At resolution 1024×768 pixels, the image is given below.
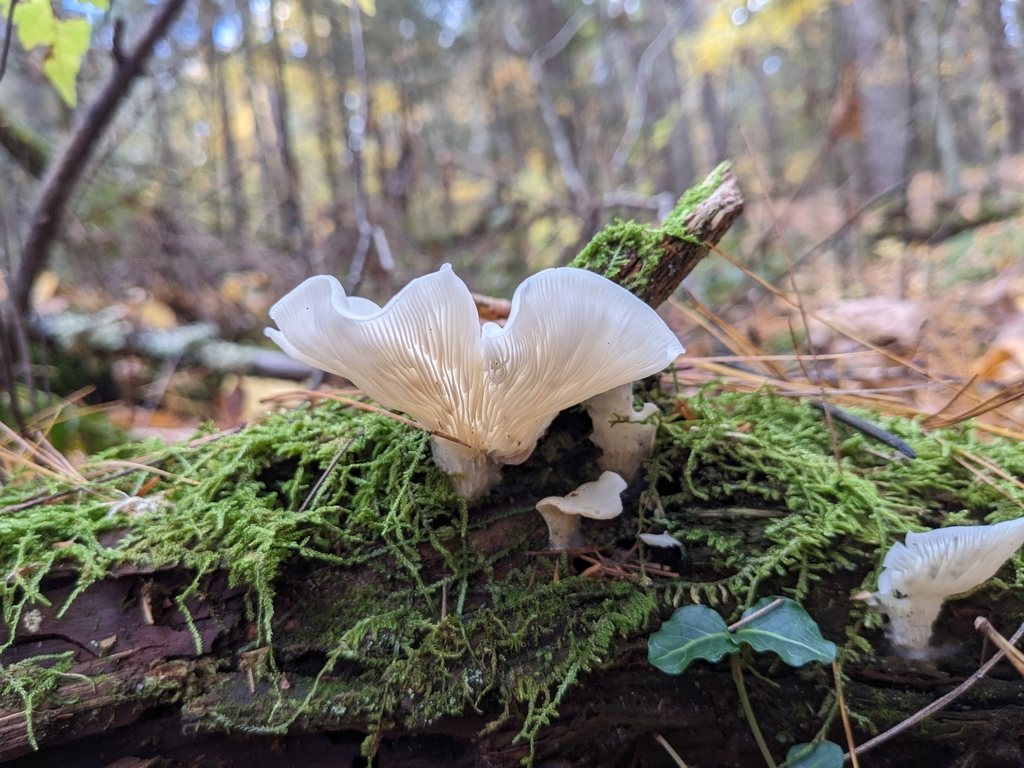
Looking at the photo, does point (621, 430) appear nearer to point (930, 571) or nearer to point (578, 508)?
point (578, 508)

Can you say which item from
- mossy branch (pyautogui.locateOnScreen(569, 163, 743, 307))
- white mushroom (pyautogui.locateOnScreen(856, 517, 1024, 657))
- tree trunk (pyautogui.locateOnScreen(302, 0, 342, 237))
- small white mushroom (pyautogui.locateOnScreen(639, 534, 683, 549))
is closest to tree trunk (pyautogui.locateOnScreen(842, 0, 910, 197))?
mossy branch (pyautogui.locateOnScreen(569, 163, 743, 307))

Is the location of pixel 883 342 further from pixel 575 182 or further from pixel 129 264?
pixel 129 264

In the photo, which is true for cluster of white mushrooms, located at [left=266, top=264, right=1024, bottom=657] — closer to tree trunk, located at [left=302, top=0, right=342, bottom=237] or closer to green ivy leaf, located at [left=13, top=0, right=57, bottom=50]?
green ivy leaf, located at [left=13, top=0, right=57, bottom=50]

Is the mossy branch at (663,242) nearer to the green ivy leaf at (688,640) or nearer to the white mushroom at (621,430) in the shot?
the white mushroom at (621,430)

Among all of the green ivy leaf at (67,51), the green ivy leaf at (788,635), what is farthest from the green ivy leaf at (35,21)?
the green ivy leaf at (788,635)

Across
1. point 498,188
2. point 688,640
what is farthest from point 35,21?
point 498,188

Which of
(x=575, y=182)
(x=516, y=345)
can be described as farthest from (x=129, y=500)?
(x=575, y=182)
